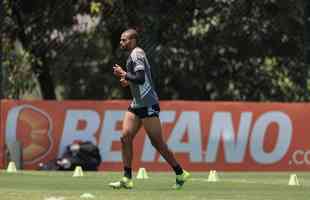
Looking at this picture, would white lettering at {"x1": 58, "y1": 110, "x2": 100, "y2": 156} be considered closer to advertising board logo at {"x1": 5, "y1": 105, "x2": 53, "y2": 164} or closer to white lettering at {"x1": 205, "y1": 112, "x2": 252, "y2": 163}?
advertising board logo at {"x1": 5, "y1": 105, "x2": 53, "y2": 164}

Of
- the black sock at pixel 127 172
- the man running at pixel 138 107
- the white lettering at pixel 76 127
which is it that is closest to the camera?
the man running at pixel 138 107

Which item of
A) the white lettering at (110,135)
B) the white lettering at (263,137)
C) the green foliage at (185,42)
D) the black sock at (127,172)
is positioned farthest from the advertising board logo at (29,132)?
the black sock at (127,172)

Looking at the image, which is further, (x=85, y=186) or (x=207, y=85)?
(x=207, y=85)

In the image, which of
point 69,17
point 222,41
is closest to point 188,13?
point 222,41

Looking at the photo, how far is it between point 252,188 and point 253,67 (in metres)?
22.6

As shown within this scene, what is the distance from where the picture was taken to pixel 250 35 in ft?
114

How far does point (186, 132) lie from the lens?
2575cm

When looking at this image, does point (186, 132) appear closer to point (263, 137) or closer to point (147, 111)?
point (263, 137)

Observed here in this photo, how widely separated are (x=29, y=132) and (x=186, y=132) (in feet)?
12.8

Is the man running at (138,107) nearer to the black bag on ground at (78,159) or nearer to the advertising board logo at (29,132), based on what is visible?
the black bag on ground at (78,159)

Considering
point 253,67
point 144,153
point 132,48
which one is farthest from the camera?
A: point 253,67

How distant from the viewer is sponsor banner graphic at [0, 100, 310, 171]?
981 inches

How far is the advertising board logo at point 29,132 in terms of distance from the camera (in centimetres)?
2481

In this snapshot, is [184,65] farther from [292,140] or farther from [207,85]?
[292,140]
